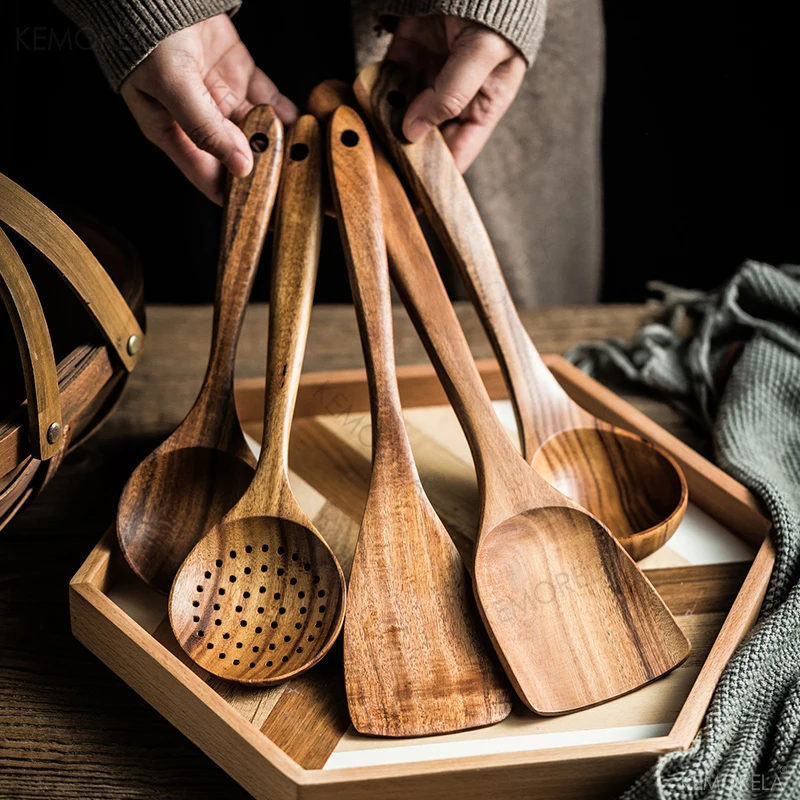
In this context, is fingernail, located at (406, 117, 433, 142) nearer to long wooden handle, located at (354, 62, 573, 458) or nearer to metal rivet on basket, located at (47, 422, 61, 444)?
long wooden handle, located at (354, 62, 573, 458)

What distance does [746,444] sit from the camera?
65 centimetres

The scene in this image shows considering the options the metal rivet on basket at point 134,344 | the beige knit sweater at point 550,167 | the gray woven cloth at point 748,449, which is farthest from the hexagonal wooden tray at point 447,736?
the beige knit sweater at point 550,167

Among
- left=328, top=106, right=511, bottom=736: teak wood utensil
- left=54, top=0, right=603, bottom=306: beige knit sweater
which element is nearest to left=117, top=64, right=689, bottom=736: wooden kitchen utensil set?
left=328, top=106, right=511, bottom=736: teak wood utensil

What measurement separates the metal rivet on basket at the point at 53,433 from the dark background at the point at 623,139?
0.24 meters

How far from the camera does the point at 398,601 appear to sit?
48 centimetres

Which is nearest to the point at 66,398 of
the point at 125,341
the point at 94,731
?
the point at 125,341

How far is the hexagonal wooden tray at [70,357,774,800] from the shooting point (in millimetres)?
417

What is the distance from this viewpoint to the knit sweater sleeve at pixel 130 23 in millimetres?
562

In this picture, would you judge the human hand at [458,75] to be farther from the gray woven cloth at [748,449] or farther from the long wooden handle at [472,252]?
the gray woven cloth at [748,449]

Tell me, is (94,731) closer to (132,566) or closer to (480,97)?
(132,566)

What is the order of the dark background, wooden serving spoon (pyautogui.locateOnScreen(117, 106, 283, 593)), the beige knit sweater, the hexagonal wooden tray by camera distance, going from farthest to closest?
the beige knit sweater
the dark background
wooden serving spoon (pyautogui.locateOnScreen(117, 106, 283, 593))
the hexagonal wooden tray

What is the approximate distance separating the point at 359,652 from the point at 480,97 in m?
0.43

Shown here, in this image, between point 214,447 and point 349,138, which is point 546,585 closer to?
point 214,447

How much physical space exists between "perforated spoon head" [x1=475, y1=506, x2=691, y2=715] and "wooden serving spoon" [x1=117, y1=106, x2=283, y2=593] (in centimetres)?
18
